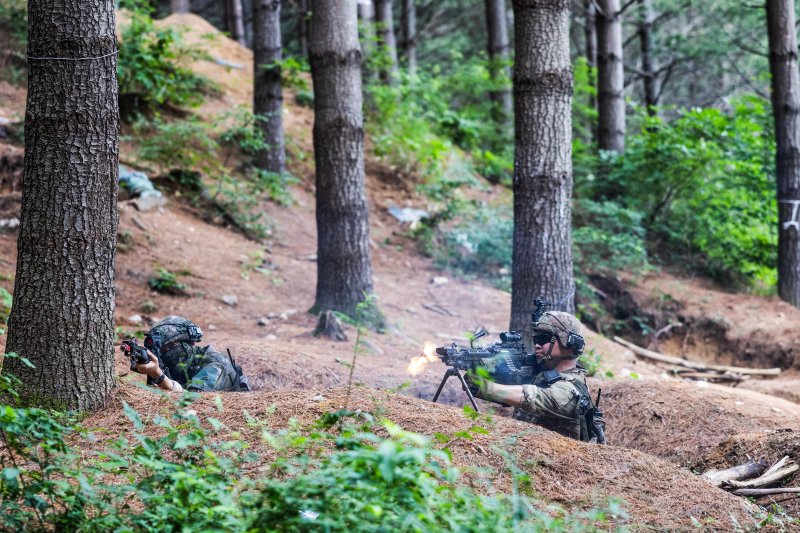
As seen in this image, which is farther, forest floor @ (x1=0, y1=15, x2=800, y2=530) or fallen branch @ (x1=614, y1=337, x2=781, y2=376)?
fallen branch @ (x1=614, y1=337, x2=781, y2=376)

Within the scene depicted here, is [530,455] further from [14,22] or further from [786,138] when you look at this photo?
[14,22]

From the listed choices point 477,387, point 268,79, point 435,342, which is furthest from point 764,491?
point 268,79

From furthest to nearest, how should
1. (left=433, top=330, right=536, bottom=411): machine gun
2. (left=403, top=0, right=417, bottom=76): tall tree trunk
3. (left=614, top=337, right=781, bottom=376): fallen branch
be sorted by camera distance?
(left=403, top=0, right=417, bottom=76): tall tree trunk, (left=614, top=337, right=781, bottom=376): fallen branch, (left=433, top=330, right=536, bottom=411): machine gun

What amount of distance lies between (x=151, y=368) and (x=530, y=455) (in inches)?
112

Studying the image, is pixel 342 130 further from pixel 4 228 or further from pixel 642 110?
pixel 642 110

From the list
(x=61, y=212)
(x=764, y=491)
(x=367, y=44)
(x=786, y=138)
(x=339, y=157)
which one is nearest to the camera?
(x=61, y=212)

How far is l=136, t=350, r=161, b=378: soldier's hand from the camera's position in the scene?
554 centimetres

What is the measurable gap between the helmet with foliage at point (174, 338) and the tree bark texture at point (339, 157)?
370 centimetres

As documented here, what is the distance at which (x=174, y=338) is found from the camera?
20.4 ft

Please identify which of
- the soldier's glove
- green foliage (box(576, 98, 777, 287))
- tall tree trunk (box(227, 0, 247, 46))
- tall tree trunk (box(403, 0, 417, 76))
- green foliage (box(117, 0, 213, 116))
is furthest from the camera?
tall tree trunk (box(227, 0, 247, 46))

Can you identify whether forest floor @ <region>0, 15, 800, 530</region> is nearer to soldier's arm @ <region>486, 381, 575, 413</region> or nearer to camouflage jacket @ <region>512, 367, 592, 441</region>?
soldier's arm @ <region>486, 381, 575, 413</region>

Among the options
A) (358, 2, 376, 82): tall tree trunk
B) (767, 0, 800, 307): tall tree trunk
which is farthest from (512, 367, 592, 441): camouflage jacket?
(358, 2, 376, 82): tall tree trunk

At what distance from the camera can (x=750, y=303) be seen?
13086 mm

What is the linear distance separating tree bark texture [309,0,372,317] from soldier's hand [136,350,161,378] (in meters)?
4.39
